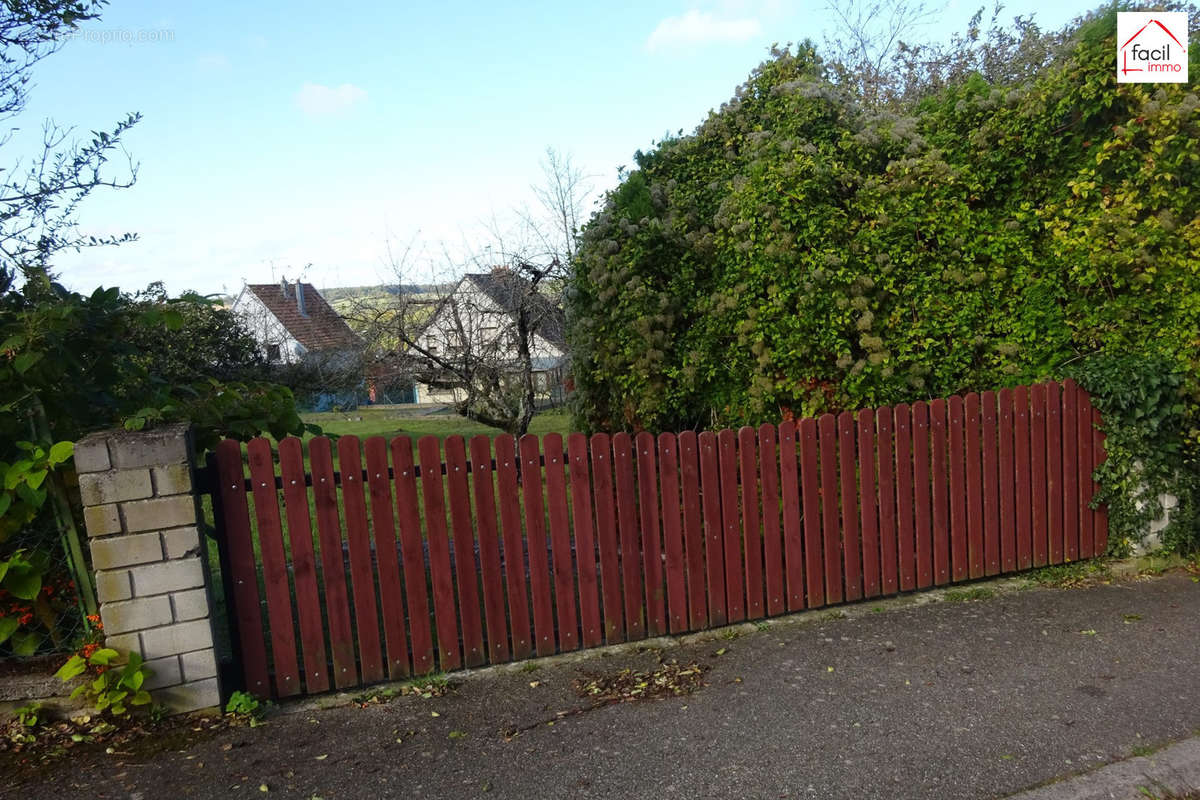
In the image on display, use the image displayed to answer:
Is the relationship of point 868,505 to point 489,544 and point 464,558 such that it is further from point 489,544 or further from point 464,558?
point 464,558

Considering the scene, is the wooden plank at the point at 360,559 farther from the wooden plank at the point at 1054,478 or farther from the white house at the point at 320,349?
the white house at the point at 320,349

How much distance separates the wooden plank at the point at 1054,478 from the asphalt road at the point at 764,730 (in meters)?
1.04

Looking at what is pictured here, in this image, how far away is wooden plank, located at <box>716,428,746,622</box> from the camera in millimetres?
4680

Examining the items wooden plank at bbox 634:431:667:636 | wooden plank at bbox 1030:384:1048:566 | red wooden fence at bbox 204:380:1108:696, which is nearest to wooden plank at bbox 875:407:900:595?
red wooden fence at bbox 204:380:1108:696

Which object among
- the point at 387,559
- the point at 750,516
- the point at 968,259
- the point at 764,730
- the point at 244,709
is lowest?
the point at 764,730

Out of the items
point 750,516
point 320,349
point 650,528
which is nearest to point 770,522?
point 750,516

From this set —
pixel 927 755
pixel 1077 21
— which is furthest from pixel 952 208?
pixel 1077 21

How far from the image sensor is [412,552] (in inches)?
162

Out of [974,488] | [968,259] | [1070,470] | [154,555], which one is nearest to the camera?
[154,555]

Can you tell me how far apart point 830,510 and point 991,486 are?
1.26 m

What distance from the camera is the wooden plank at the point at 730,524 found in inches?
184

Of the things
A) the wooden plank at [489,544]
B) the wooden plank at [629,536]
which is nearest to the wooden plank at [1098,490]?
the wooden plank at [629,536]

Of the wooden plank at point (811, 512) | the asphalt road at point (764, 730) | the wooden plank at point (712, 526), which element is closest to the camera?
the asphalt road at point (764, 730)

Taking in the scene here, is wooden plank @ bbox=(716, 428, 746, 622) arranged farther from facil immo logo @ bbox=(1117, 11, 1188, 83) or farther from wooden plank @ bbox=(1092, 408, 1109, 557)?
facil immo logo @ bbox=(1117, 11, 1188, 83)
